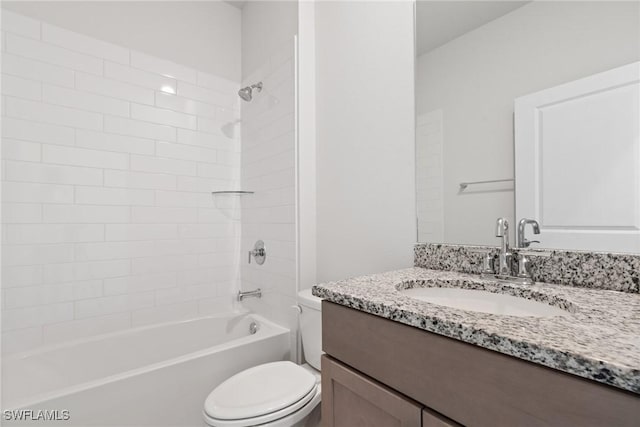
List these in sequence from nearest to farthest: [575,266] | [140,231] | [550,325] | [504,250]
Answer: [550,325], [575,266], [504,250], [140,231]

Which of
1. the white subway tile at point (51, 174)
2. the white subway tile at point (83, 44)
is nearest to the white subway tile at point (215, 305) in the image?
the white subway tile at point (51, 174)

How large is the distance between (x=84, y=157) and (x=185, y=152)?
0.54 metres

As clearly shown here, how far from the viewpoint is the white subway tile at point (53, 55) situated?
1586 mm

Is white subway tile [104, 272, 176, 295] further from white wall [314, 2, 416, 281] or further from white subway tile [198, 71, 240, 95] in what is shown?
white subway tile [198, 71, 240, 95]

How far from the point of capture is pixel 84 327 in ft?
5.64

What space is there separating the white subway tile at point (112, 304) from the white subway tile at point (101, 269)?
0.13 metres

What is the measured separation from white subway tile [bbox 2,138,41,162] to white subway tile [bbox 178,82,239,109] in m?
0.84

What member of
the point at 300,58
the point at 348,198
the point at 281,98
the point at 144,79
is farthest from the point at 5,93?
the point at 348,198

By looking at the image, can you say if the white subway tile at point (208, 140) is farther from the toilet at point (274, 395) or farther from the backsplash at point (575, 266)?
the backsplash at point (575, 266)

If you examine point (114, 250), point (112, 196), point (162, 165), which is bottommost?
point (114, 250)

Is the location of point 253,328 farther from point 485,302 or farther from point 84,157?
point 485,302

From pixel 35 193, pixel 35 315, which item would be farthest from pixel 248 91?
pixel 35 315

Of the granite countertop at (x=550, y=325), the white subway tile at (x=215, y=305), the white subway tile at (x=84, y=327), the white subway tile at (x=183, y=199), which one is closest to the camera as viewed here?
the granite countertop at (x=550, y=325)

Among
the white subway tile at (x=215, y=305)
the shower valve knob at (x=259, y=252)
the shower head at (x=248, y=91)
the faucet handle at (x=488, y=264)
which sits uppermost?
the shower head at (x=248, y=91)
